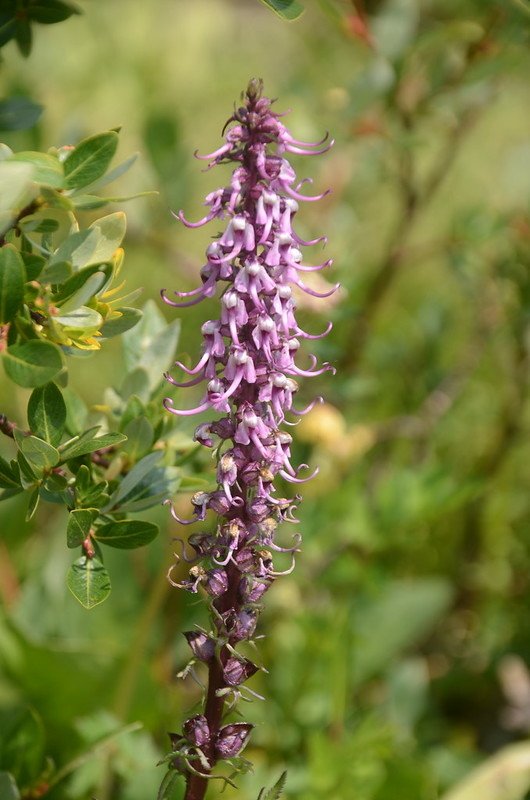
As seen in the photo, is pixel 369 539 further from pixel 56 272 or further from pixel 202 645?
pixel 56 272

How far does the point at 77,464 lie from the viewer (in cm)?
84

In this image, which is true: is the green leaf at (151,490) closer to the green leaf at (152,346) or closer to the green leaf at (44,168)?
the green leaf at (152,346)

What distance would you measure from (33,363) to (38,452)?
3.6 inches

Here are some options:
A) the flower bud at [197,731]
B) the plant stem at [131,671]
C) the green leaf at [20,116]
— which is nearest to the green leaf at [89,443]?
the flower bud at [197,731]

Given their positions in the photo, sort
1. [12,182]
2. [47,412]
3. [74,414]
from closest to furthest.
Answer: [12,182]
[47,412]
[74,414]

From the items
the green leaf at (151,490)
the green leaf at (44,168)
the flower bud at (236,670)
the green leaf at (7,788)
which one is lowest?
the green leaf at (7,788)

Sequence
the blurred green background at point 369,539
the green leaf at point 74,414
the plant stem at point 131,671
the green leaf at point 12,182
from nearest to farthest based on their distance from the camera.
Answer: the green leaf at point 12,182, the green leaf at point 74,414, the plant stem at point 131,671, the blurred green background at point 369,539

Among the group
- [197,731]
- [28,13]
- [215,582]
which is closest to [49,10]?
[28,13]

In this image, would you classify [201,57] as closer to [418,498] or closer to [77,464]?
[418,498]

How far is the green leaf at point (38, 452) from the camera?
76 centimetres

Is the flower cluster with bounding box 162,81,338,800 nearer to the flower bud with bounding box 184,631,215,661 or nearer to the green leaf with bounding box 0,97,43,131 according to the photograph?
the flower bud with bounding box 184,631,215,661

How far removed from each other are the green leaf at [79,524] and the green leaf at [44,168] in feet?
0.85

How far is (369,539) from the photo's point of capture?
1.61m

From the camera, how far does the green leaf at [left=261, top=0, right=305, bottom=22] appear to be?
2.76 ft
